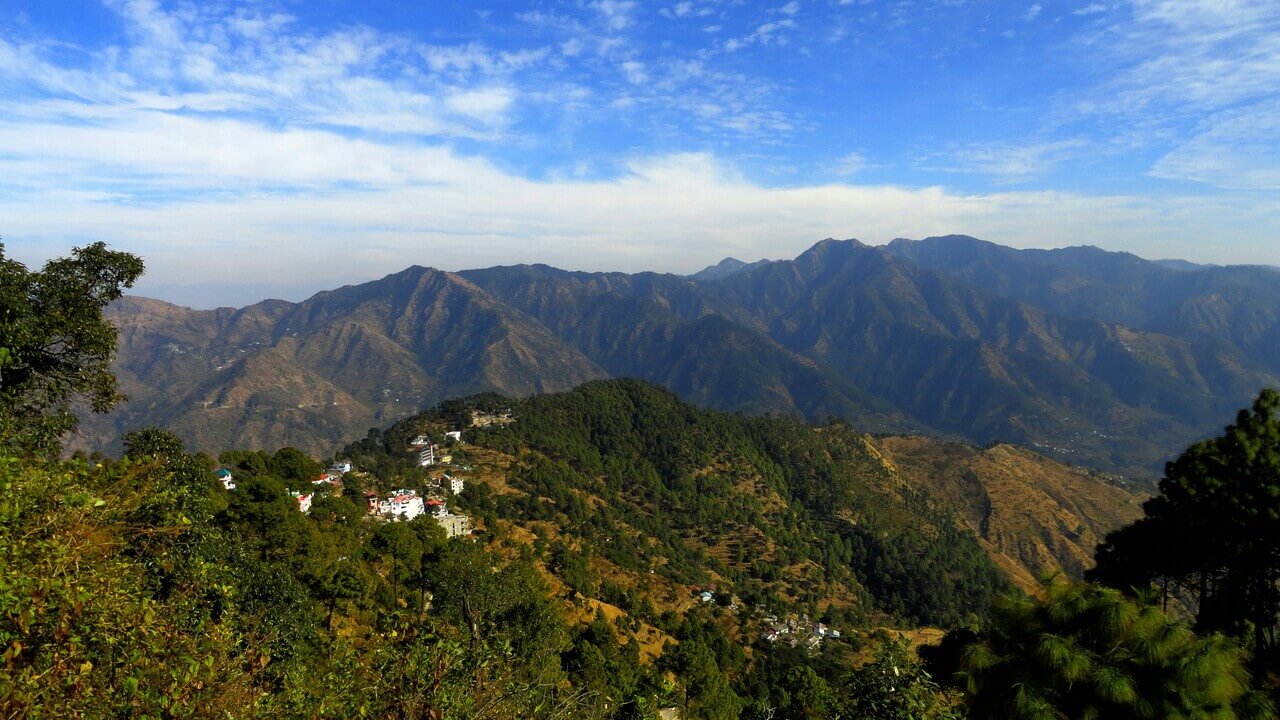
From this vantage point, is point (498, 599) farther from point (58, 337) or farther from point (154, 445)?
point (58, 337)

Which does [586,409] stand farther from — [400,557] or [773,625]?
[400,557]

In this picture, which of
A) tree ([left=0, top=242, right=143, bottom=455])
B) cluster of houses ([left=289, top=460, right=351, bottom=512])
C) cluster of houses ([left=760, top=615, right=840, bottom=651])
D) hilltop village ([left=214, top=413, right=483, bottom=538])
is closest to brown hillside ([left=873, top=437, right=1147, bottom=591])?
cluster of houses ([left=760, top=615, right=840, bottom=651])

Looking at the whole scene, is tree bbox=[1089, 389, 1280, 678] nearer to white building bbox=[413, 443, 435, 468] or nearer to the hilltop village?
the hilltop village

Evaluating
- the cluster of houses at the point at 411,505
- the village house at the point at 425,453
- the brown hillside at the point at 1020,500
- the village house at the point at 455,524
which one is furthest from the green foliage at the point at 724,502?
the brown hillside at the point at 1020,500

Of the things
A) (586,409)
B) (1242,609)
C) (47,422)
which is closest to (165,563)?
(47,422)

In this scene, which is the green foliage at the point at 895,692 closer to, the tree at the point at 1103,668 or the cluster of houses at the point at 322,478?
the tree at the point at 1103,668
